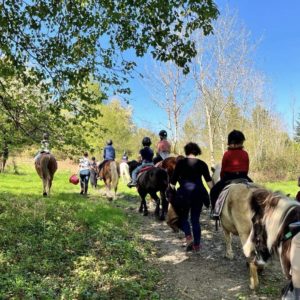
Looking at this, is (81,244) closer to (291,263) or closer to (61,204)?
(61,204)

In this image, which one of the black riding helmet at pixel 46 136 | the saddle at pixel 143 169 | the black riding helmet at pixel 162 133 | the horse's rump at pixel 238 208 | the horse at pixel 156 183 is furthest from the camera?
the black riding helmet at pixel 162 133

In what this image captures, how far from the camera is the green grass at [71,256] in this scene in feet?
17.1

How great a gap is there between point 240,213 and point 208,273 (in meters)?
1.31

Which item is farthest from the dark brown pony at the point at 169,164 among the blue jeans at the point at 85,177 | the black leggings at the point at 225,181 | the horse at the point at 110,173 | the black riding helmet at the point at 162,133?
the blue jeans at the point at 85,177

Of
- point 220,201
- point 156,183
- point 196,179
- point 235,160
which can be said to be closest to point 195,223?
point 196,179

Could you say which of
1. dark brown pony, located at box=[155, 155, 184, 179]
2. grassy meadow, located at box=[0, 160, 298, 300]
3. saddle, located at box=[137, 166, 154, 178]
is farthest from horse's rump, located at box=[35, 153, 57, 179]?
dark brown pony, located at box=[155, 155, 184, 179]

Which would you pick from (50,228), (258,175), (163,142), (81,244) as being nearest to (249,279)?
(81,244)

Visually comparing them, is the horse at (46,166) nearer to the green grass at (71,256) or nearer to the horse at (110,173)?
the horse at (110,173)

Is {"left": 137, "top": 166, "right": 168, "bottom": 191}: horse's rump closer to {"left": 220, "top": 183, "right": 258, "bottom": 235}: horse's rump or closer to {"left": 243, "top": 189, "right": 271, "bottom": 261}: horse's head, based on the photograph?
{"left": 220, "top": 183, "right": 258, "bottom": 235}: horse's rump

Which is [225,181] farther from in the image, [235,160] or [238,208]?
[238,208]

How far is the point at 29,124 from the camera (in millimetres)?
8766

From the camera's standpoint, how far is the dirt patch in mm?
5395

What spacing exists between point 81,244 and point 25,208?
3.75 metres

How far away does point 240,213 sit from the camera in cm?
573
